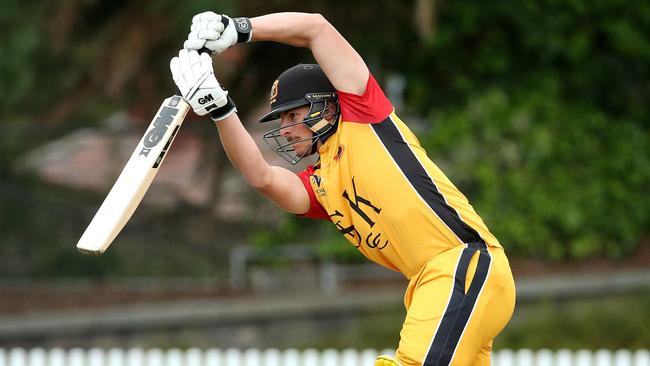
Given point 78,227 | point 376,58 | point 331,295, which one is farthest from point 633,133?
point 78,227

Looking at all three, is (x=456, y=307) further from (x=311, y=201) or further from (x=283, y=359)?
(x=283, y=359)

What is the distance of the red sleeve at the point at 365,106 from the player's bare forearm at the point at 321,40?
0.08 ft

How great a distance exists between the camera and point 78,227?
11.5 m

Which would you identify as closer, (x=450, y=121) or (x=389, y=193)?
(x=389, y=193)

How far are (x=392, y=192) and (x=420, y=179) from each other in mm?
113

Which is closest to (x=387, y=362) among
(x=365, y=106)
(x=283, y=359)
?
(x=365, y=106)

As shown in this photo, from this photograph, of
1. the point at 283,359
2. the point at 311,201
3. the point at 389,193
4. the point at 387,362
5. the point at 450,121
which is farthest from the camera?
the point at 450,121

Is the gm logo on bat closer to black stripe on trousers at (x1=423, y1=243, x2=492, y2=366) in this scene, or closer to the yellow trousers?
the yellow trousers

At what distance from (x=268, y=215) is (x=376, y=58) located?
5.88 feet

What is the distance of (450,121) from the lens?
11.4 meters

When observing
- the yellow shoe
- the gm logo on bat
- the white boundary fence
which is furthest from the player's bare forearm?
the white boundary fence

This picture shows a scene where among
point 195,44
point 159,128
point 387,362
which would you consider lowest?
point 387,362

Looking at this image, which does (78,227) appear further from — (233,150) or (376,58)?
(233,150)

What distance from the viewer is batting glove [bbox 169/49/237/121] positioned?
424cm
